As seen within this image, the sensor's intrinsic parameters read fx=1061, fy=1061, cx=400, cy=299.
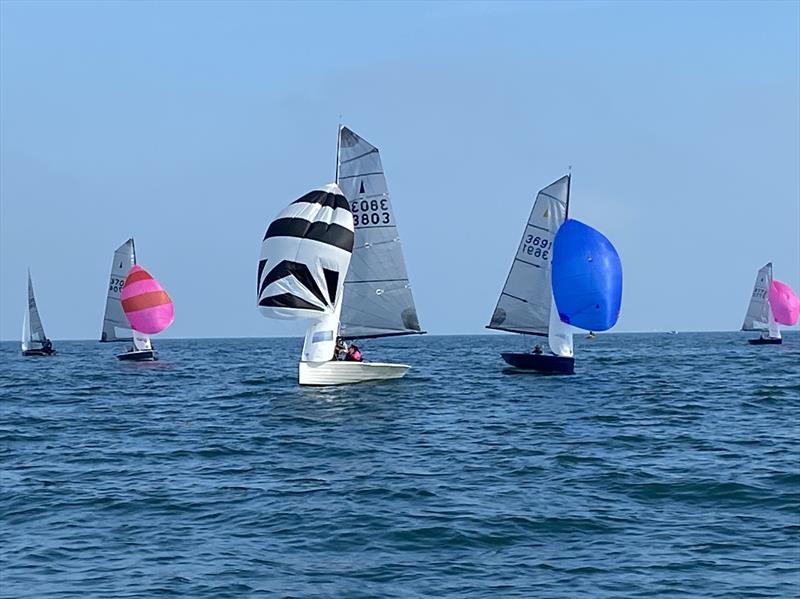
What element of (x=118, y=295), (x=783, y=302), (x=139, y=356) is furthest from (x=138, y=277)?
(x=783, y=302)

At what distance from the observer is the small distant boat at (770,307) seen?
8925cm

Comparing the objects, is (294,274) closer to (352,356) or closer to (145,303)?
(352,356)

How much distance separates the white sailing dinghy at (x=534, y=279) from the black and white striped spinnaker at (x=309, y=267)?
11.1 m

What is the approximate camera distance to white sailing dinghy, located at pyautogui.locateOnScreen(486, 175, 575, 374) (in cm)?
4334

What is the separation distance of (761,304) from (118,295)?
5693 centimetres

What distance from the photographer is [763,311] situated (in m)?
95.8

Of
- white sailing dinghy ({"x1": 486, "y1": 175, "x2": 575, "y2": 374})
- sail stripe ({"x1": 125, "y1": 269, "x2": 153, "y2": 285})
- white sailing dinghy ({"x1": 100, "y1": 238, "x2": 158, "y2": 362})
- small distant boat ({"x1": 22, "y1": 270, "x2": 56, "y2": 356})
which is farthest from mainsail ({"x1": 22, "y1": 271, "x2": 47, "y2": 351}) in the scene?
white sailing dinghy ({"x1": 486, "y1": 175, "x2": 575, "y2": 374})

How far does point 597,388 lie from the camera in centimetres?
3912

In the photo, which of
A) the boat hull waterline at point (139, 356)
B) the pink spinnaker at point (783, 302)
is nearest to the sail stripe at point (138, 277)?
the boat hull waterline at point (139, 356)

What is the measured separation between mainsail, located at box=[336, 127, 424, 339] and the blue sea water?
5596 mm

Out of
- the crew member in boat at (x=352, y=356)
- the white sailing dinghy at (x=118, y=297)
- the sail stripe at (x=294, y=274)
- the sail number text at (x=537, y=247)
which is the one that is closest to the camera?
the sail stripe at (x=294, y=274)

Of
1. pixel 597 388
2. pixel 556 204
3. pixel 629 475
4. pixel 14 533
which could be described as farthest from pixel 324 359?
pixel 14 533

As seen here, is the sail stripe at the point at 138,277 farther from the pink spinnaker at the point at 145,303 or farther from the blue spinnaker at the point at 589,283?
the blue spinnaker at the point at 589,283

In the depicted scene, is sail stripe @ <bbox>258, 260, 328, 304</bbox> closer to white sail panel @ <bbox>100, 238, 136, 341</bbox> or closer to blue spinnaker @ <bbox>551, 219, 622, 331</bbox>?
blue spinnaker @ <bbox>551, 219, 622, 331</bbox>
